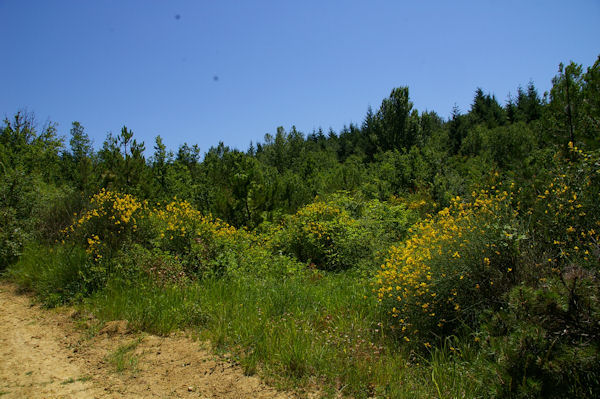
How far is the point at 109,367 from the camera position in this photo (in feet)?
11.9

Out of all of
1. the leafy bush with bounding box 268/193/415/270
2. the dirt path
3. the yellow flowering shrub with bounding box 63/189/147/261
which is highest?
the yellow flowering shrub with bounding box 63/189/147/261

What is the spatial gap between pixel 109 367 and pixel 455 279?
3.82m

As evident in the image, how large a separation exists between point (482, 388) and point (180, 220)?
18.7 ft

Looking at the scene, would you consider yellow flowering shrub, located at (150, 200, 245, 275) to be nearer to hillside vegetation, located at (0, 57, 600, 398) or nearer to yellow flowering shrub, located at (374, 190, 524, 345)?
hillside vegetation, located at (0, 57, 600, 398)

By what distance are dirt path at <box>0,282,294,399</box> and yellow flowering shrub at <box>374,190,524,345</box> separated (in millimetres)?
1656

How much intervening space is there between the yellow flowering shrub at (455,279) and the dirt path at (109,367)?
1.66 meters

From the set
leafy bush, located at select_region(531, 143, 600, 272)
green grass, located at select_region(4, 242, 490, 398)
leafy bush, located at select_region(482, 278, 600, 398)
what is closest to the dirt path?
green grass, located at select_region(4, 242, 490, 398)

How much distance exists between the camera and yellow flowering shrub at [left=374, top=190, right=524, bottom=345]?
3629 millimetres

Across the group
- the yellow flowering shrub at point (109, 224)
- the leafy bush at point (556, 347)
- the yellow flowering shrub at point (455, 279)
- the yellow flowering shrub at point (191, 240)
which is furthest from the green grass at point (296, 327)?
the yellow flowering shrub at point (109, 224)

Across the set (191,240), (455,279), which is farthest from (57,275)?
(455,279)

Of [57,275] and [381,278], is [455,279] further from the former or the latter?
[57,275]

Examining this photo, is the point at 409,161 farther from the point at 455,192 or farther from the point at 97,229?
the point at 97,229

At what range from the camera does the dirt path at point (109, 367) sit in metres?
3.19

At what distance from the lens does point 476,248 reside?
3.78 meters
